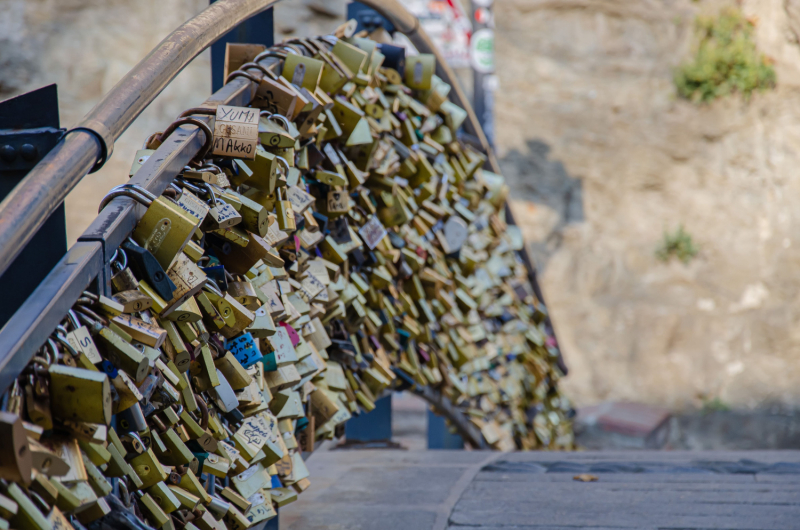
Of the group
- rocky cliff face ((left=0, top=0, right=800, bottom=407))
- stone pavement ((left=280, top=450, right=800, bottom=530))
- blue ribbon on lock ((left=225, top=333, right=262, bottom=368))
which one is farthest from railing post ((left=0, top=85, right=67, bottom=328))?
rocky cliff face ((left=0, top=0, right=800, bottom=407))

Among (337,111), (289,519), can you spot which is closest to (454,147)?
(337,111)

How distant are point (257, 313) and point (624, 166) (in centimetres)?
852

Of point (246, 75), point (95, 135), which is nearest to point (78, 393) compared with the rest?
point (95, 135)

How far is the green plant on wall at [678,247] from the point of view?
882cm

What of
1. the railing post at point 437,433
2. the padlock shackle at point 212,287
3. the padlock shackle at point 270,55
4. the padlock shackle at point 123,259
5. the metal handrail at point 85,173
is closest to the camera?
the metal handrail at point 85,173

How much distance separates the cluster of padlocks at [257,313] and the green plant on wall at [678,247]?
22.2 ft

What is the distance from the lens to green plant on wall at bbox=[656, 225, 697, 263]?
8.82 m

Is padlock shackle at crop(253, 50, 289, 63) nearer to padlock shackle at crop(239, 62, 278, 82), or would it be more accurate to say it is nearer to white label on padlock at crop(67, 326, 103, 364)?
padlock shackle at crop(239, 62, 278, 82)

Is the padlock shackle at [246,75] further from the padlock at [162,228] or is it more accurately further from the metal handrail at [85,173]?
the padlock at [162,228]

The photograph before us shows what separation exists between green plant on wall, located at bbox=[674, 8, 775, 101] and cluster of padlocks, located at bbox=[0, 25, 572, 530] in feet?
23.7

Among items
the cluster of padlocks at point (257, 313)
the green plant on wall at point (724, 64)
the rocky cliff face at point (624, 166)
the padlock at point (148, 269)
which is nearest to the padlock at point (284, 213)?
the cluster of padlocks at point (257, 313)

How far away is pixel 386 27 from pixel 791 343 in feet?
24.7

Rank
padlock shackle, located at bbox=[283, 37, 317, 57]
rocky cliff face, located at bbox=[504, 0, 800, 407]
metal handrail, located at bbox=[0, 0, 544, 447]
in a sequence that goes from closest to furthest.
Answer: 1. metal handrail, located at bbox=[0, 0, 544, 447]
2. padlock shackle, located at bbox=[283, 37, 317, 57]
3. rocky cliff face, located at bbox=[504, 0, 800, 407]

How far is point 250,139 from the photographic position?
1343 mm
